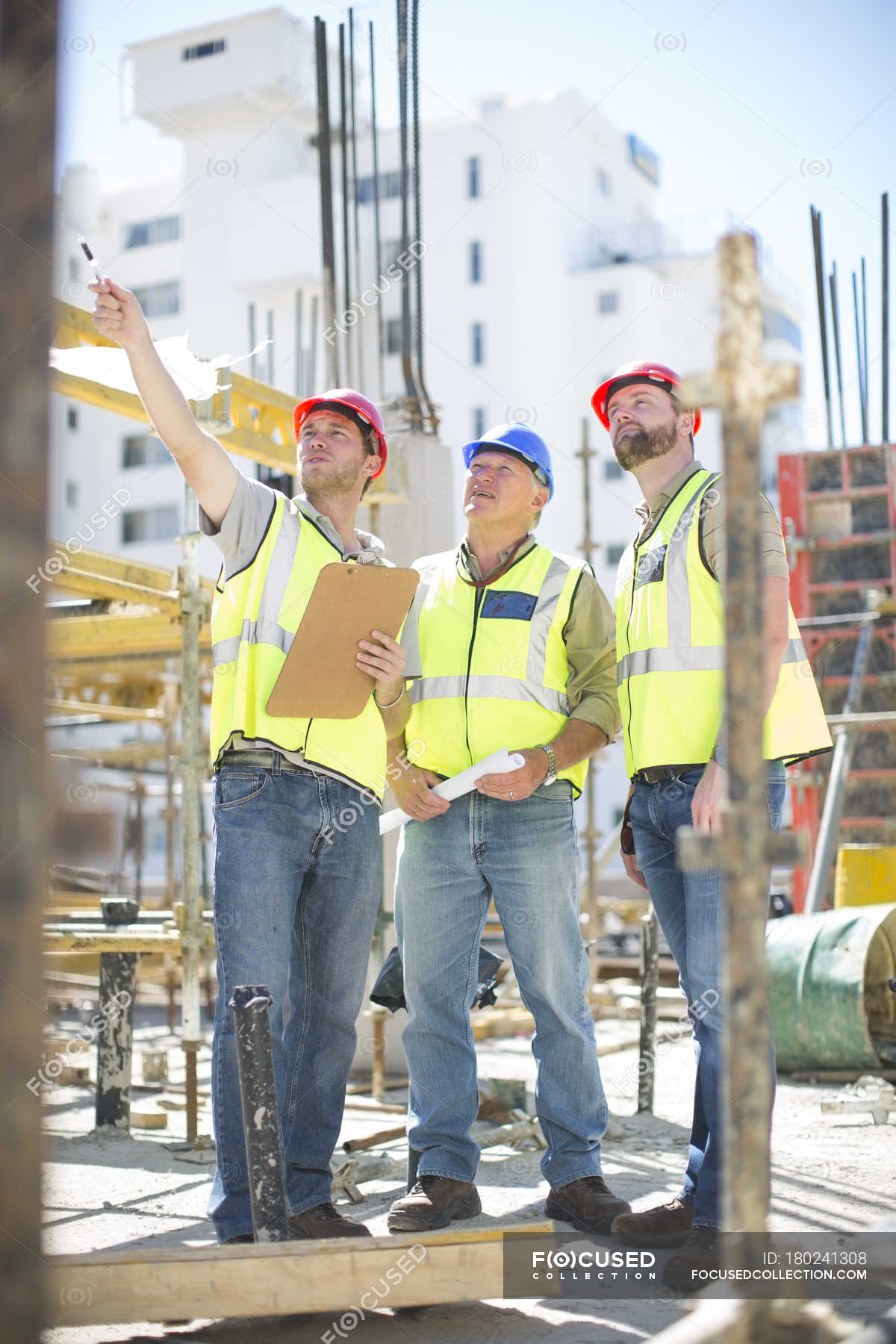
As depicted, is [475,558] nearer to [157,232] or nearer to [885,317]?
[885,317]

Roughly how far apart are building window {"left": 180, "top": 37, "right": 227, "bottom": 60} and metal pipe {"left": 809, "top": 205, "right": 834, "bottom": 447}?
3216cm

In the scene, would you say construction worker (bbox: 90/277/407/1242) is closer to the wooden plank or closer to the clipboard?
the clipboard

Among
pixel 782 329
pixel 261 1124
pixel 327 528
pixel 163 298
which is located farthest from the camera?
pixel 782 329

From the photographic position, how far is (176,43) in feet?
129

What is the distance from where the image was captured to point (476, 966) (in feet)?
13.2

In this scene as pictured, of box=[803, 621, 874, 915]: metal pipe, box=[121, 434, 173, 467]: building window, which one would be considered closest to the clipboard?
box=[803, 621, 874, 915]: metal pipe

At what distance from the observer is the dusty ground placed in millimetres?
2887

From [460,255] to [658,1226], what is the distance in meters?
36.8

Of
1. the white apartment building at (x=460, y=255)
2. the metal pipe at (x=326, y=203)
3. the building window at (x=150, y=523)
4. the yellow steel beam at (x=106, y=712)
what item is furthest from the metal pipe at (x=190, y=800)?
the building window at (x=150, y=523)

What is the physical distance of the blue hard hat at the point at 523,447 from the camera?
13.7 ft

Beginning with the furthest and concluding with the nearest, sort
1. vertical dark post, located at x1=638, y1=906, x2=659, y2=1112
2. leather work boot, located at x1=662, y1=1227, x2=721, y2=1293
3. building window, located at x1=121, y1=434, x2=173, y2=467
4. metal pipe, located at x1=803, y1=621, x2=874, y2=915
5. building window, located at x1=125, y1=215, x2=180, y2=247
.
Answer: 1. building window, located at x1=125, y1=215, x2=180, y2=247
2. building window, located at x1=121, y1=434, x2=173, y2=467
3. metal pipe, located at x1=803, y1=621, x2=874, y2=915
4. vertical dark post, located at x1=638, y1=906, x2=659, y2=1112
5. leather work boot, located at x1=662, y1=1227, x2=721, y2=1293

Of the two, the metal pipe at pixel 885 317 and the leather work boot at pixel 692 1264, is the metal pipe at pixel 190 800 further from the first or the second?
the metal pipe at pixel 885 317

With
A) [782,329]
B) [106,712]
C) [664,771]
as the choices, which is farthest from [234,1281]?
[782,329]

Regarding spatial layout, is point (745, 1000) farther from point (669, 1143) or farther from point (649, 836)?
point (669, 1143)
